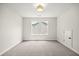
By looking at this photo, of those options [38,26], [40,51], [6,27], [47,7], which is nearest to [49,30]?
[38,26]

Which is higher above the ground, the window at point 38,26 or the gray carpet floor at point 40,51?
the window at point 38,26

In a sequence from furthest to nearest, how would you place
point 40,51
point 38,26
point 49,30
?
point 49,30
point 38,26
point 40,51

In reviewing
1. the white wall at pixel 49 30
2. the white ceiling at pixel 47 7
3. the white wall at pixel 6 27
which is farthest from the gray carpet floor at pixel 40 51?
the white wall at pixel 49 30

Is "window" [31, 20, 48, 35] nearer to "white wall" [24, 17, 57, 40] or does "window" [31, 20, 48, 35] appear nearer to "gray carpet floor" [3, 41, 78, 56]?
"white wall" [24, 17, 57, 40]

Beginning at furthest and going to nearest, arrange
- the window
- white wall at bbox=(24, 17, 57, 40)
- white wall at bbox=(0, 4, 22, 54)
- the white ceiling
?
white wall at bbox=(24, 17, 57, 40) < the window < white wall at bbox=(0, 4, 22, 54) < the white ceiling

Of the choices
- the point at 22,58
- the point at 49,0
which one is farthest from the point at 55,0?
the point at 22,58

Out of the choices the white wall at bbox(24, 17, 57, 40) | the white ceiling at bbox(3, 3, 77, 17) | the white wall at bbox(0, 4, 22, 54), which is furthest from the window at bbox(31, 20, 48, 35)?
the white wall at bbox(0, 4, 22, 54)

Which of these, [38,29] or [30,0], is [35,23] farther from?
[30,0]

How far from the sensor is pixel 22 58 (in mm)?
1054

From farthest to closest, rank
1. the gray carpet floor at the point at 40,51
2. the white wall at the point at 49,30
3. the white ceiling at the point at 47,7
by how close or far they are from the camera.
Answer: the white wall at the point at 49,30, the gray carpet floor at the point at 40,51, the white ceiling at the point at 47,7

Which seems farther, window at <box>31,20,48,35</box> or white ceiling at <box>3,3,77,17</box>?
window at <box>31,20,48,35</box>

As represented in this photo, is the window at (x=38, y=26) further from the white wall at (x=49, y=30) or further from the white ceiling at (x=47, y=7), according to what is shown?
the white ceiling at (x=47, y=7)

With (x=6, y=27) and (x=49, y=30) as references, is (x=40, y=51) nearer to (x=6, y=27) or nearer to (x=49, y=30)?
(x=6, y=27)

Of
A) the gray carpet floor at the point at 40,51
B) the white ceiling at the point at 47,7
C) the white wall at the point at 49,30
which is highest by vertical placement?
the white ceiling at the point at 47,7
